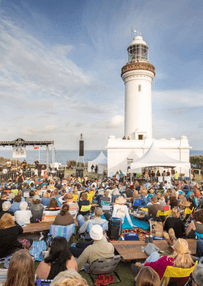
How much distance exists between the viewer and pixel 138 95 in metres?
25.0

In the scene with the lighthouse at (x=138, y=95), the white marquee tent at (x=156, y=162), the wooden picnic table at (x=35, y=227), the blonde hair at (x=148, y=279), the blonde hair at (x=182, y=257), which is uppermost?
the lighthouse at (x=138, y=95)

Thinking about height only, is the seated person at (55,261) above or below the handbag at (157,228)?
above

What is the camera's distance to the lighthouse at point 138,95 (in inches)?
975

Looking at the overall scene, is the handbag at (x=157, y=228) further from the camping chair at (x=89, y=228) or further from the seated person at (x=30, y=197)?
the seated person at (x=30, y=197)

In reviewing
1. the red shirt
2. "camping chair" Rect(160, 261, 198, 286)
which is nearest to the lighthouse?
the red shirt

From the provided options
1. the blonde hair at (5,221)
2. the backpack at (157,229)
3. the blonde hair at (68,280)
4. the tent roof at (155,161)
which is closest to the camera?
the blonde hair at (68,280)

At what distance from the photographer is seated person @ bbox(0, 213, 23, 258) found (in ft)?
12.3

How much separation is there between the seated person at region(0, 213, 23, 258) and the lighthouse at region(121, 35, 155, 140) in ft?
70.5

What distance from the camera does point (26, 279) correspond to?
2209 millimetres

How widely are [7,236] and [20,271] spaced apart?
1833 mm

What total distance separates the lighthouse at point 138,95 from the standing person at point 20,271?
22.8 metres

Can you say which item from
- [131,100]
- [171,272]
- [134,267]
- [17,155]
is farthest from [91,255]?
[131,100]

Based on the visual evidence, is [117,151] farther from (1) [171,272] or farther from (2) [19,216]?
(1) [171,272]

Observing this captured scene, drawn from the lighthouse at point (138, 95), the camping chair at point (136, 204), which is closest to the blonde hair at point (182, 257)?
the camping chair at point (136, 204)
